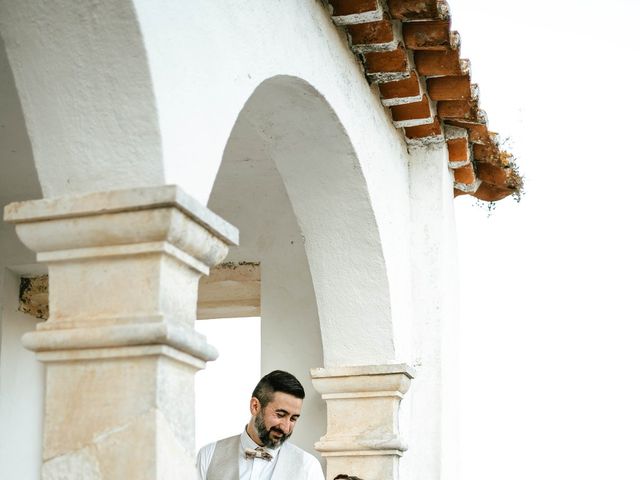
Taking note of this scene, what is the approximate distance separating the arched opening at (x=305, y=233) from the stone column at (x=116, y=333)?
1524mm

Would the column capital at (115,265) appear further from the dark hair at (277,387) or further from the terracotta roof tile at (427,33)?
the terracotta roof tile at (427,33)

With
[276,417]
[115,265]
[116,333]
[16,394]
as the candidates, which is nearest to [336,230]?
[276,417]

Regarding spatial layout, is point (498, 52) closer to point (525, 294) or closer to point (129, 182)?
point (525, 294)

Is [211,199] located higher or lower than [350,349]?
higher

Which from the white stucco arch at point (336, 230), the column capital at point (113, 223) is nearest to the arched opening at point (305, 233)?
the white stucco arch at point (336, 230)

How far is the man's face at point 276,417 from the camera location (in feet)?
16.1

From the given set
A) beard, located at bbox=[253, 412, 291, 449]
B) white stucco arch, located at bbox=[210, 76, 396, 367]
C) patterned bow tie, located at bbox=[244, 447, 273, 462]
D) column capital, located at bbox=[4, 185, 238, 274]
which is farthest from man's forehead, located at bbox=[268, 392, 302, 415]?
column capital, located at bbox=[4, 185, 238, 274]

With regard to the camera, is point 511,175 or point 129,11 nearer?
point 129,11

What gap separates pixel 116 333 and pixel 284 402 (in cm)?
221

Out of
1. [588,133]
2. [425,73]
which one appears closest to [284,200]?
[425,73]

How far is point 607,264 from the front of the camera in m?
12.7

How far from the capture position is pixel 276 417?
4.93 metres

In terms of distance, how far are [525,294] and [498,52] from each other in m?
4.58

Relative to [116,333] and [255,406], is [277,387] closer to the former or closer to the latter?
[255,406]
